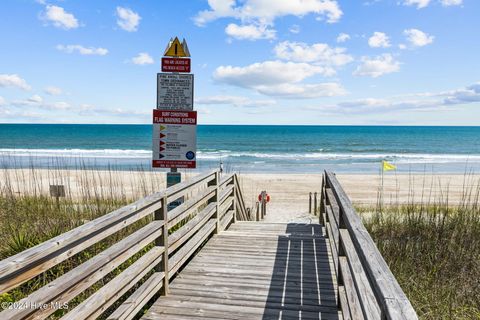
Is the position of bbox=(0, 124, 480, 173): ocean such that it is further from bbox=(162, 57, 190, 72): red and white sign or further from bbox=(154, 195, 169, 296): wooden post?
bbox=(154, 195, 169, 296): wooden post

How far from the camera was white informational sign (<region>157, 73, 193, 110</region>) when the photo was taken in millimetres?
5629

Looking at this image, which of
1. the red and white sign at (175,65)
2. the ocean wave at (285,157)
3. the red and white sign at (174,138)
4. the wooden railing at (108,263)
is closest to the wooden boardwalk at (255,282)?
the wooden railing at (108,263)

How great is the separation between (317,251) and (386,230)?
7.24 feet

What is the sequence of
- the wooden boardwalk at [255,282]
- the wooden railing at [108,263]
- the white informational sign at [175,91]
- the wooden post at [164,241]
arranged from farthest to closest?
1. the white informational sign at [175,91]
2. the wooden post at [164,241]
3. the wooden boardwalk at [255,282]
4. the wooden railing at [108,263]

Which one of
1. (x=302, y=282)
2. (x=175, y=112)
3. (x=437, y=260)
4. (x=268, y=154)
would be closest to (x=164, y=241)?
(x=302, y=282)

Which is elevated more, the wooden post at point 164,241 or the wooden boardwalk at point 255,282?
the wooden post at point 164,241

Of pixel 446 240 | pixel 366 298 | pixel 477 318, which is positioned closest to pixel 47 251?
pixel 366 298

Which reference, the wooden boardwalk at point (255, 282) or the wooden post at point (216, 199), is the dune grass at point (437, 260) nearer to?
the wooden boardwalk at point (255, 282)

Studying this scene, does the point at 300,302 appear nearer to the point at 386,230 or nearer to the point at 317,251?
the point at 317,251

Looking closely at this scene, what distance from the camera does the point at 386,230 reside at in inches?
272

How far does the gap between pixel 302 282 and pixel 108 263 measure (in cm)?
232

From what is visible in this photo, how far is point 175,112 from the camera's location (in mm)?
5648

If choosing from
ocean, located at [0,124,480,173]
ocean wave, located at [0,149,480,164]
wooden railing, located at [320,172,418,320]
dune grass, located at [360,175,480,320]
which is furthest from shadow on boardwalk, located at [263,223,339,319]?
ocean wave, located at [0,149,480,164]

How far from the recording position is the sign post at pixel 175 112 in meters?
5.64
